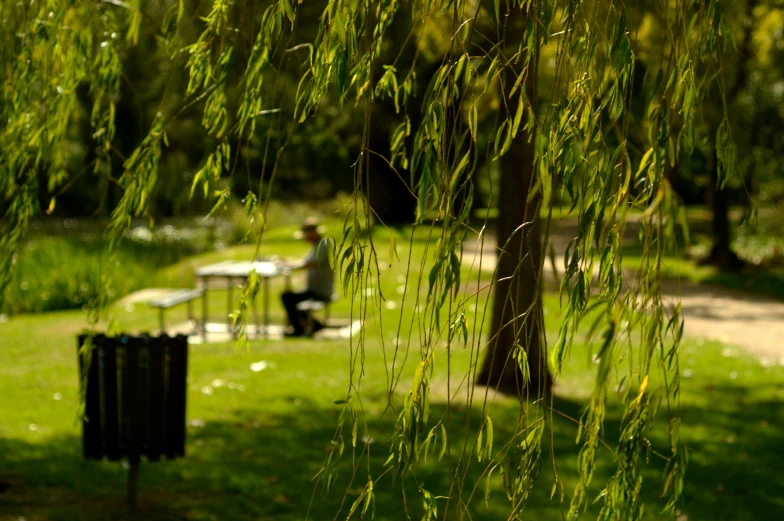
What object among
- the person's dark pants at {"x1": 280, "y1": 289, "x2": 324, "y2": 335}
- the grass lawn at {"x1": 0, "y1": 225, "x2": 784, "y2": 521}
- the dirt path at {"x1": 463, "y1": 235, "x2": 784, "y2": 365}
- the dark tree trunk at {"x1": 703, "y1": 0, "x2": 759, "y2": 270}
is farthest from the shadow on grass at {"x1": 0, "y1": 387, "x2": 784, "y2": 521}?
the dark tree trunk at {"x1": 703, "y1": 0, "x2": 759, "y2": 270}

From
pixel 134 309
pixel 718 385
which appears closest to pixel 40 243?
pixel 134 309

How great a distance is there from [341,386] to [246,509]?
3.54 meters

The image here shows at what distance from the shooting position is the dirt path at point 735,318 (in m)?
12.6

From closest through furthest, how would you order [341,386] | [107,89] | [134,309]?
[107,89]
[341,386]
[134,309]

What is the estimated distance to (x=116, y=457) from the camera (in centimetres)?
587

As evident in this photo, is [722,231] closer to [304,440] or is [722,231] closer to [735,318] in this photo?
[735,318]

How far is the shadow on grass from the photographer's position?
611 cm

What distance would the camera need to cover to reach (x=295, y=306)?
1310 cm

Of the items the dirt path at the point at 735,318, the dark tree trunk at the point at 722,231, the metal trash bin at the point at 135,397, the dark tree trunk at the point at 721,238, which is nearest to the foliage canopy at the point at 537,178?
the metal trash bin at the point at 135,397

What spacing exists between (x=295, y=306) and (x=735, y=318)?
6455 mm

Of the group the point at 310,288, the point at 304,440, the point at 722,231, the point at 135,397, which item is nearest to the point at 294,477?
the point at 304,440

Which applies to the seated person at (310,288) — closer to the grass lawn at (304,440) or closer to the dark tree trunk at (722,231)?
the grass lawn at (304,440)

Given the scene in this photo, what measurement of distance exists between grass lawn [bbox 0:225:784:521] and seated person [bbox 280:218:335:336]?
673 millimetres

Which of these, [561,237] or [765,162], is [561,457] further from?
[561,237]
